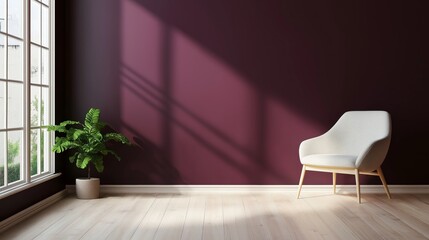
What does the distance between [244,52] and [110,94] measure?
4.80 feet

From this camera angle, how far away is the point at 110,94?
16.1 ft

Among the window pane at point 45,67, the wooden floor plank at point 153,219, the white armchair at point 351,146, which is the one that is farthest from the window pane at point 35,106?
the white armchair at point 351,146

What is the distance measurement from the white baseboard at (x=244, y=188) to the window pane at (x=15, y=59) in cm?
150

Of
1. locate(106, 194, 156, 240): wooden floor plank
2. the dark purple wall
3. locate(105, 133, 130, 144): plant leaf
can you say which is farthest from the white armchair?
locate(105, 133, 130, 144): plant leaf

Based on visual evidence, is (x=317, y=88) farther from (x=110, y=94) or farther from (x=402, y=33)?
(x=110, y=94)

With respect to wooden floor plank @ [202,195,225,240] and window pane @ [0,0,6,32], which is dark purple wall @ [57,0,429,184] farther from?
window pane @ [0,0,6,32]

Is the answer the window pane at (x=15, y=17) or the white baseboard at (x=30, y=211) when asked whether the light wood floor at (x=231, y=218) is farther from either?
the window pane at (x=15, y=17)

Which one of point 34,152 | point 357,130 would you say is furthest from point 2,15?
point 357,130

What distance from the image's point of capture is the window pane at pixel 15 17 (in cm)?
367

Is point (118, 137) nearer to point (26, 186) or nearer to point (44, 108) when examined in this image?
point (44, 108)

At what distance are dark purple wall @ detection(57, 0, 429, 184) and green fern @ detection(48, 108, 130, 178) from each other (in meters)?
0.31

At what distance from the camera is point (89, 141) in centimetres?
455

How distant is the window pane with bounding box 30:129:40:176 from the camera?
13.9 feet

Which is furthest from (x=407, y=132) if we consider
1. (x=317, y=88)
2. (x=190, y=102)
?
(x=190, y=102)
